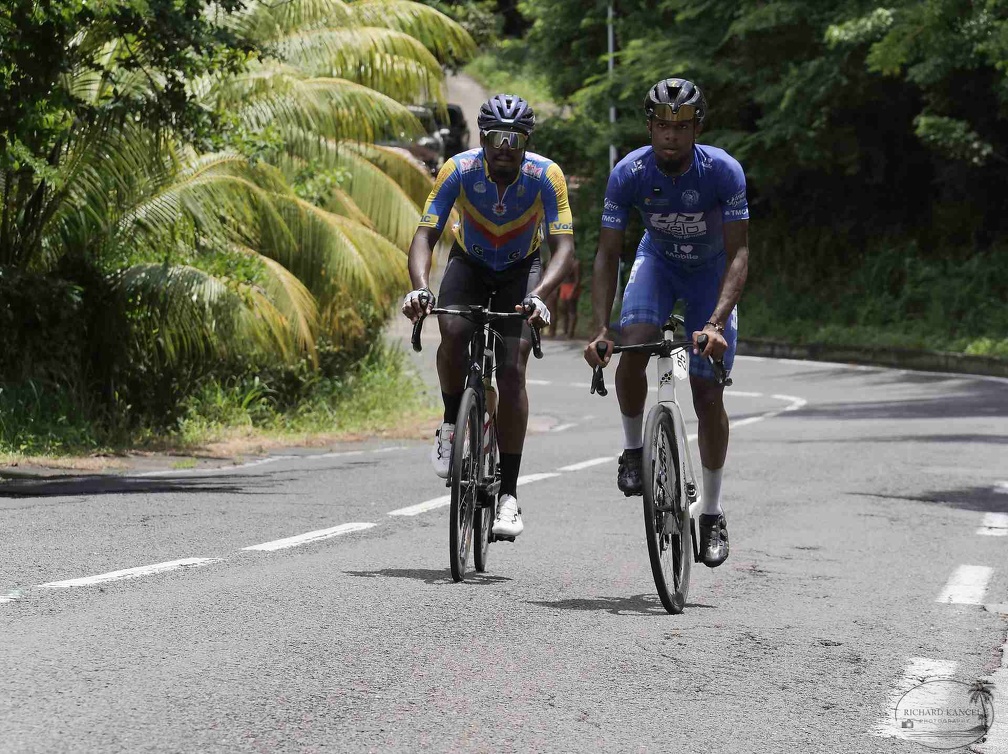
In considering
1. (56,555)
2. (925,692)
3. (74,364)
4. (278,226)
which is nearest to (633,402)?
(925,692)

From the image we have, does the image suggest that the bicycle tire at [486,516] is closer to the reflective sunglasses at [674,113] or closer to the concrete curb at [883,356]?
the reflective sunglasses at [674,113]

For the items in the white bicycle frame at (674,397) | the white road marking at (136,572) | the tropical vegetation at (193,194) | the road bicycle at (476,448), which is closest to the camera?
the white bicycle frame at (674,397)

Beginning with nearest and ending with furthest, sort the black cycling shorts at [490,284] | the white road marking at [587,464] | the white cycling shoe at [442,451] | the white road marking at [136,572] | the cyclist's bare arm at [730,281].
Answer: the cyclist's bare arm at [730,281] < the white road marking at [136,572] < the white cycling shoe at [442,451] < the black cycling shorts at [490,284] < the white road marking at [587,464]

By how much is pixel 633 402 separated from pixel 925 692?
2.07m

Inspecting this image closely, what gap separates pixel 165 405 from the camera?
18.0m

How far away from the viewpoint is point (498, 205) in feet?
25.2

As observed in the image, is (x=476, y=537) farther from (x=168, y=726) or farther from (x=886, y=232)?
(x=886, y=232)

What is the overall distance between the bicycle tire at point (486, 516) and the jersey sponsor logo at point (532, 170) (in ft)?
3.59

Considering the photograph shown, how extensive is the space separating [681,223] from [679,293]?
375 millimetres

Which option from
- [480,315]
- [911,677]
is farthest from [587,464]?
[911,677]

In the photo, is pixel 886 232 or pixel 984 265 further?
pixel 886 232

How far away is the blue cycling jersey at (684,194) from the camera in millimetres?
7059

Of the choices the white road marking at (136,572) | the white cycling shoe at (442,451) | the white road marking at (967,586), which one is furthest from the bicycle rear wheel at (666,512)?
the white road marking at (136,572)

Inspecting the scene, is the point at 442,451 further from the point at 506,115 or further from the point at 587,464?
the point at 587,464
